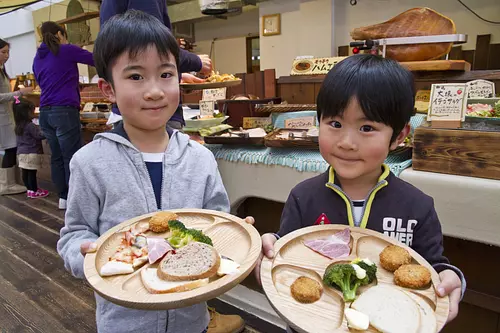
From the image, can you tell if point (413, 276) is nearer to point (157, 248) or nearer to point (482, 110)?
point (157, 248)

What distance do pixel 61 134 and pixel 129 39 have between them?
3543mm

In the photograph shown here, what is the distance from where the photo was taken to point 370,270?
972 mm

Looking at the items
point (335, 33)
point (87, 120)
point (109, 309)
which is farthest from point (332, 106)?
point (335, 33)

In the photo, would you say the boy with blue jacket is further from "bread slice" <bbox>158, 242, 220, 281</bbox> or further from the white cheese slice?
the white cheese slice

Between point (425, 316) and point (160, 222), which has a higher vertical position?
point (160, 222)

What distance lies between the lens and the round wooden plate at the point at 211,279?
826mm

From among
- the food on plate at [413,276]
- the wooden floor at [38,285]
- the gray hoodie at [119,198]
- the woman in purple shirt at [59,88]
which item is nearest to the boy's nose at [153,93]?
the gray hoodie at [119,198]

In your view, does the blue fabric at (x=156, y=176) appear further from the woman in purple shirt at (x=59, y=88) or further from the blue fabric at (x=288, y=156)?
the woman in purple shirt at (x=59, y=88)

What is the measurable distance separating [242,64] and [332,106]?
32.3 ft

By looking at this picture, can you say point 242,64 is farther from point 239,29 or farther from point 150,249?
point 150,249

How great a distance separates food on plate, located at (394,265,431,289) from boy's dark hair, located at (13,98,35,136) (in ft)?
18.4

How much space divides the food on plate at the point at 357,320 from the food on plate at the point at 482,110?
1.56 metres

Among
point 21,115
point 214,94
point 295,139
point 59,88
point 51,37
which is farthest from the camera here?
point 21,115

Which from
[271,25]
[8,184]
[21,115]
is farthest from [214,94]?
[271,25]
